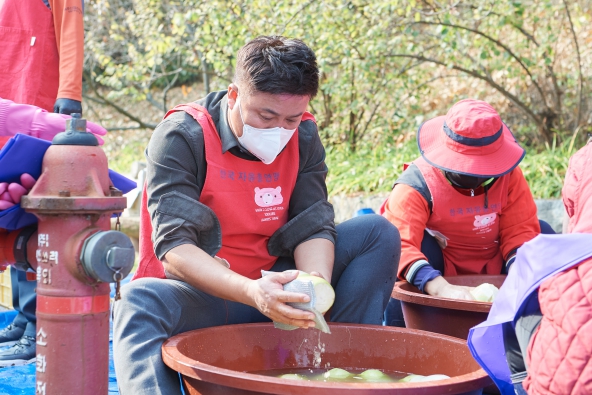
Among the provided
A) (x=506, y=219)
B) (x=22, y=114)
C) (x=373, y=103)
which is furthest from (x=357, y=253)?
(x=373, y=103)

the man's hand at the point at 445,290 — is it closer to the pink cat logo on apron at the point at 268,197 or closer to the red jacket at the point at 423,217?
the red jacket at the point at 423,217

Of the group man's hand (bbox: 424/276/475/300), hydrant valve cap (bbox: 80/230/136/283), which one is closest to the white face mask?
hydrant valve cap (bbox: 80/230/136/283)

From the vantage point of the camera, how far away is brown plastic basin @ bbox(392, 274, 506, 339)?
8.30 feet

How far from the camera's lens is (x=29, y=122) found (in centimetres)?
211

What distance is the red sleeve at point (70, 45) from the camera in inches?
132

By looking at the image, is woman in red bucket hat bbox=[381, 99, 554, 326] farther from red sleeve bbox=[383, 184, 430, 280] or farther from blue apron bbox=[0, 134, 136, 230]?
blue apron bbox=[0, 134, 136, 230]

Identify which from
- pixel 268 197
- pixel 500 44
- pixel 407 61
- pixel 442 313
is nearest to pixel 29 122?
pixel 268 197

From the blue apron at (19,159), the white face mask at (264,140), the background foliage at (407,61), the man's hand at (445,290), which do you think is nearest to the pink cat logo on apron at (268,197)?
the white face mask at (264,140)

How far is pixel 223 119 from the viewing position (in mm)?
2527

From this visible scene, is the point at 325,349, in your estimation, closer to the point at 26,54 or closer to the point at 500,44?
the point at 26,54

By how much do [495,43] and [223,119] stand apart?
483 centimetres

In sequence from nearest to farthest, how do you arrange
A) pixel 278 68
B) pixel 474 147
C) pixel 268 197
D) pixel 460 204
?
pixel 278 68
pixel 268 197
pixel 474 147
pixel 460 204

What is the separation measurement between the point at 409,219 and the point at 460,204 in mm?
266

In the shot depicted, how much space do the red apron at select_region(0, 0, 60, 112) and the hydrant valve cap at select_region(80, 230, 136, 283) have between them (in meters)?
1.88
